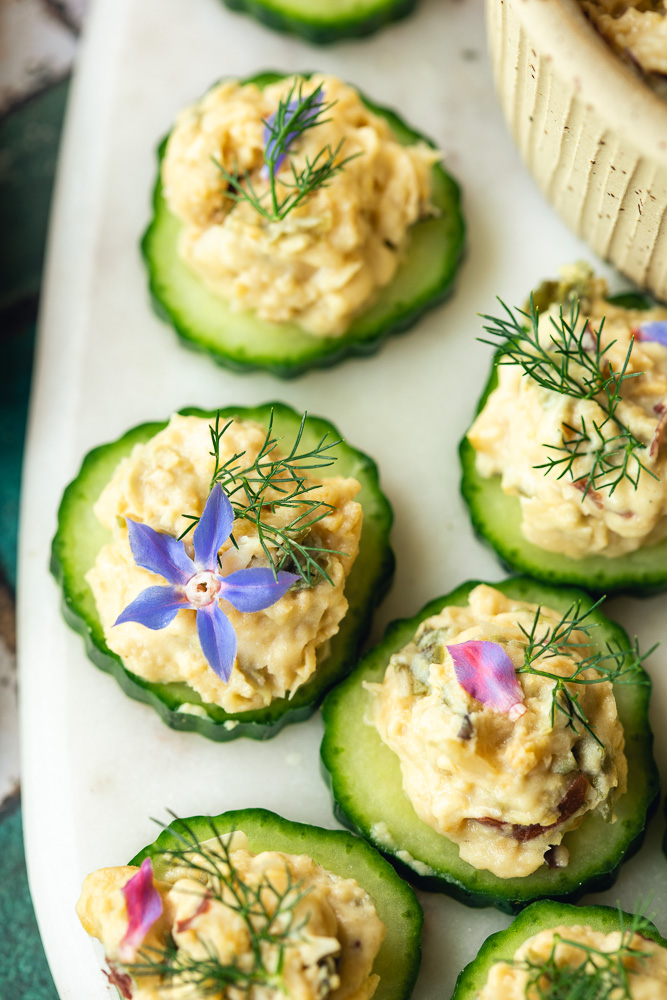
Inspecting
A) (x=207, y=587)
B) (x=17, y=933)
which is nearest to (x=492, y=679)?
(x=207, y=587)

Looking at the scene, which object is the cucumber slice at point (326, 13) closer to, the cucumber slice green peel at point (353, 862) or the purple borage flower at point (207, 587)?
the purple borage flower at point (207, 587)

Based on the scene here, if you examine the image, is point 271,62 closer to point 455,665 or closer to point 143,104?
point 143,104

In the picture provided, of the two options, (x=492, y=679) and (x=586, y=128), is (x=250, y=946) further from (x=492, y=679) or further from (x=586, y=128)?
(x=586, y=128)

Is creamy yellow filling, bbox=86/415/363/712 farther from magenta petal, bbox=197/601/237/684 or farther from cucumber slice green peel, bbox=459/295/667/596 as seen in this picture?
cucumber slice green peel, bbox=459/295/667/596

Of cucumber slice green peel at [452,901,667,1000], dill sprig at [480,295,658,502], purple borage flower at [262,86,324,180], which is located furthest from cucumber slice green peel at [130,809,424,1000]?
purple borage flower at [262,86,324,180]

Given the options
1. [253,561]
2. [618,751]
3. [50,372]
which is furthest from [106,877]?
[50,372]

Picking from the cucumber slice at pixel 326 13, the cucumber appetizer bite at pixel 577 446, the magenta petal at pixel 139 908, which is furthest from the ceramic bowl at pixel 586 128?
the magenta petal at pixel 139 908
